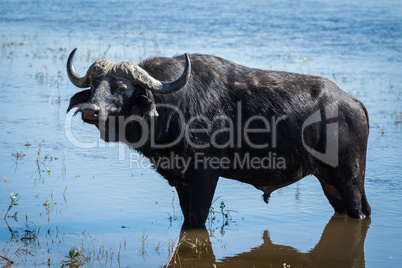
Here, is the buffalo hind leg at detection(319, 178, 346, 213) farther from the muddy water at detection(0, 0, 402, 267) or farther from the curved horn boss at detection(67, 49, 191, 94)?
the curved horn boss at detection(67, 49, 191, 94)

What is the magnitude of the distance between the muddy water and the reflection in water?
0.04 feet

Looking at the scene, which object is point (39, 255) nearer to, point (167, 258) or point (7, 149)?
point (167, 258)

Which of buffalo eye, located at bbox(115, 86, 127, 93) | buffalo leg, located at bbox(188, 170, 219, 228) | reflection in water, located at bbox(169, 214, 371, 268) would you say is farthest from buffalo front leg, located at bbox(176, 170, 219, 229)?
buffalo eye, located at bbox(115, 86, 127, 93)

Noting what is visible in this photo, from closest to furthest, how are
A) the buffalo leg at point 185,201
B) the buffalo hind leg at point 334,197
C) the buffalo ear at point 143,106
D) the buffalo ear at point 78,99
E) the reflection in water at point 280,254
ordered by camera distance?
the reflection in water at point 280,254 < the buffalo ear at point 143,106 < the buffalo ear at point 78,99 < the buffalo leg at point 185,201 < the buffalo hind leg at point 334,197

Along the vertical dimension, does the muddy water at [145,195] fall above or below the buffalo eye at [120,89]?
below

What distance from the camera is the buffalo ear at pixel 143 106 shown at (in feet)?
18.0

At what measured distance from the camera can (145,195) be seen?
22.6ft

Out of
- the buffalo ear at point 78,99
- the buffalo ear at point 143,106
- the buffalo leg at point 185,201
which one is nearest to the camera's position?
the buffalo ear at point 143,106

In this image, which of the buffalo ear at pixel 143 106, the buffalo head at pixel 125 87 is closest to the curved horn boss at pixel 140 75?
the buffalo head at pixel 125 87

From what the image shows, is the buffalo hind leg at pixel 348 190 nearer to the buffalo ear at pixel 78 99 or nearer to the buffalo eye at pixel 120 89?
the buffalo eye at pixel 120 89

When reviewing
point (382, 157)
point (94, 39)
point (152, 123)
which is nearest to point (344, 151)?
point (152, 123)

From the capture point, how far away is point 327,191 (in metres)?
6.53

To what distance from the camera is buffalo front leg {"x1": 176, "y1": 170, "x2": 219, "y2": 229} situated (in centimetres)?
573

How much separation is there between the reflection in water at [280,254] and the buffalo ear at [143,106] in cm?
103
